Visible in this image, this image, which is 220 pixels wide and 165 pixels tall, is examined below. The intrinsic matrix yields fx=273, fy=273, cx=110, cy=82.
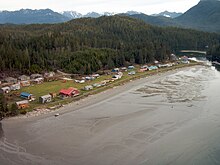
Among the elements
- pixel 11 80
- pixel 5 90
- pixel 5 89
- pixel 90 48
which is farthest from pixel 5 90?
pixel 90 48

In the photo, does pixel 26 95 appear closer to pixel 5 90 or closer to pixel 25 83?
pixel 5 90

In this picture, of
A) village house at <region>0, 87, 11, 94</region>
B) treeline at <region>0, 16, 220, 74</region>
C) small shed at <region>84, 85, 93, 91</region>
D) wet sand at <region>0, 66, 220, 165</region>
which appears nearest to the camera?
wet sand at <region>0, 66, 220, 165</region>

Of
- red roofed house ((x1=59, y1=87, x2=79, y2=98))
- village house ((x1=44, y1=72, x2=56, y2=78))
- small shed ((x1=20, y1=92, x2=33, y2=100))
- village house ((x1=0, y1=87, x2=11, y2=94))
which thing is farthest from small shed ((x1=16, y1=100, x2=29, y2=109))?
village house ((x1=44, y1=72, x2=56, y2=78))

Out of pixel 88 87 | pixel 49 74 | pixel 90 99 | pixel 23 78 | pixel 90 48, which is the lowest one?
pixel 90 99

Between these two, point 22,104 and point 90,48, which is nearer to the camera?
point 22,104

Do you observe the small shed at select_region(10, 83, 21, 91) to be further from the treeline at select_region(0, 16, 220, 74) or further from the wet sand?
the wet sand

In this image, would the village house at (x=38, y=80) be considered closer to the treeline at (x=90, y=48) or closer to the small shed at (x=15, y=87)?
the small shed at (x=15, y=87)

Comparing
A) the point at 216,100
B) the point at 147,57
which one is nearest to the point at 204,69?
the point at 147,57
